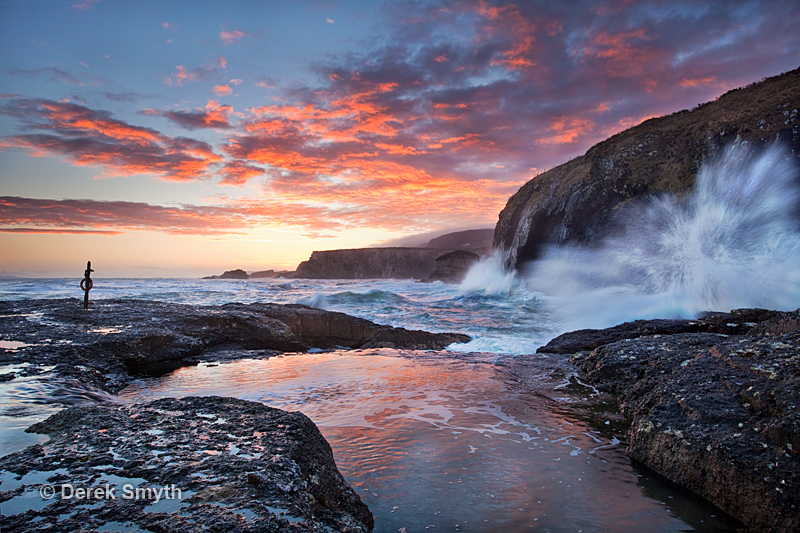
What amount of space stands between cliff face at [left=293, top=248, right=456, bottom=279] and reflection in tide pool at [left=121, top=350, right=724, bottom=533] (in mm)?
104388

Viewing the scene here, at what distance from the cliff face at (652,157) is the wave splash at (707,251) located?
1022 mm

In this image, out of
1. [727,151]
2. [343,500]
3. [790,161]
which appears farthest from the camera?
[727,151]

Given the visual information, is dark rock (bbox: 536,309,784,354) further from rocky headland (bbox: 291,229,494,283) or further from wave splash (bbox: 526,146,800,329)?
rocky headland (bbox: 291,229,494,283)

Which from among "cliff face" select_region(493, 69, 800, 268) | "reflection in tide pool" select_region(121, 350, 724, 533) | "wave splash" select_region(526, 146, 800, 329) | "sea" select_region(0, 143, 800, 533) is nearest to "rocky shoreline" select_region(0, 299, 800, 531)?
"sea" select_region(0, 143, 800, 533)

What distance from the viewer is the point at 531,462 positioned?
326 cm

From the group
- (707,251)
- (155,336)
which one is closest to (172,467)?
(155,336)

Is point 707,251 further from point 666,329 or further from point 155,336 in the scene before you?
point 155,336

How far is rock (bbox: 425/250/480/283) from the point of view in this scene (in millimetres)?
70188

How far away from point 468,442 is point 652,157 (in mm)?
27516

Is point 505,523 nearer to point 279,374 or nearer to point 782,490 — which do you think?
point 782,490

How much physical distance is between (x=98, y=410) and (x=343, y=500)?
2.08 m

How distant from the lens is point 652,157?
24359mm

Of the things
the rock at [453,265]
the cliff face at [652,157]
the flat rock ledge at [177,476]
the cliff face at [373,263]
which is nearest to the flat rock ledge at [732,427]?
the flat rock ledge at [177,476]

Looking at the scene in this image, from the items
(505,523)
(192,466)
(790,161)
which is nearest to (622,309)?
(790,161)
